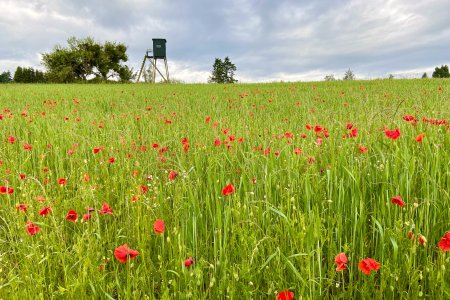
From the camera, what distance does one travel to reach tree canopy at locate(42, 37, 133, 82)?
149 feet

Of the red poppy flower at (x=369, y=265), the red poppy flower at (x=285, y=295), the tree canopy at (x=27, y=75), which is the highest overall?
the tree canopy at (x=27, y=75)

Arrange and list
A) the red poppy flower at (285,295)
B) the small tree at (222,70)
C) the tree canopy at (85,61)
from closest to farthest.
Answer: the red poppy flower at (285,295), the tree canopy at (85,61), the small tree at (222,70)

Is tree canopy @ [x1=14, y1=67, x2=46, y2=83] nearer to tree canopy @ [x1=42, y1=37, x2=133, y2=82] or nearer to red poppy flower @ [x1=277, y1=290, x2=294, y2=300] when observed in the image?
tree canopy @ [x1=42, y1=37, x2=133, y2=82]

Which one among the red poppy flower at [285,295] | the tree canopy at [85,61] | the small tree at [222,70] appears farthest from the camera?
the small tree at [222,70]

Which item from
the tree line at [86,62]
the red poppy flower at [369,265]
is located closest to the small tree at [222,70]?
Result: the tree line at [86,62]

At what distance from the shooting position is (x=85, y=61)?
46406mm

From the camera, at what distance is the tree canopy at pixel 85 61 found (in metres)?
45.3

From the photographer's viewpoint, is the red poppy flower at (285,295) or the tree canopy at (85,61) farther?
the tree canopy at (85,61)

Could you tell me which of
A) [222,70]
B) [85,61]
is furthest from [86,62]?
[222,70]

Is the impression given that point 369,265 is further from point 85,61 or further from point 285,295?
point 85,61

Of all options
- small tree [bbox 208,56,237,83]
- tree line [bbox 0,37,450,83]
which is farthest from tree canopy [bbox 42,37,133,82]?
small tree [bbox 208,56,237,83]

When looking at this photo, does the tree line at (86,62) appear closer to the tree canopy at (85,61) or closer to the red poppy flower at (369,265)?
the tree canopy at (85,61)

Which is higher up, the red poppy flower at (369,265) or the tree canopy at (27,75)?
the tree canopy at (27,75)

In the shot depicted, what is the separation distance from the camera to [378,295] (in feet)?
4.86
